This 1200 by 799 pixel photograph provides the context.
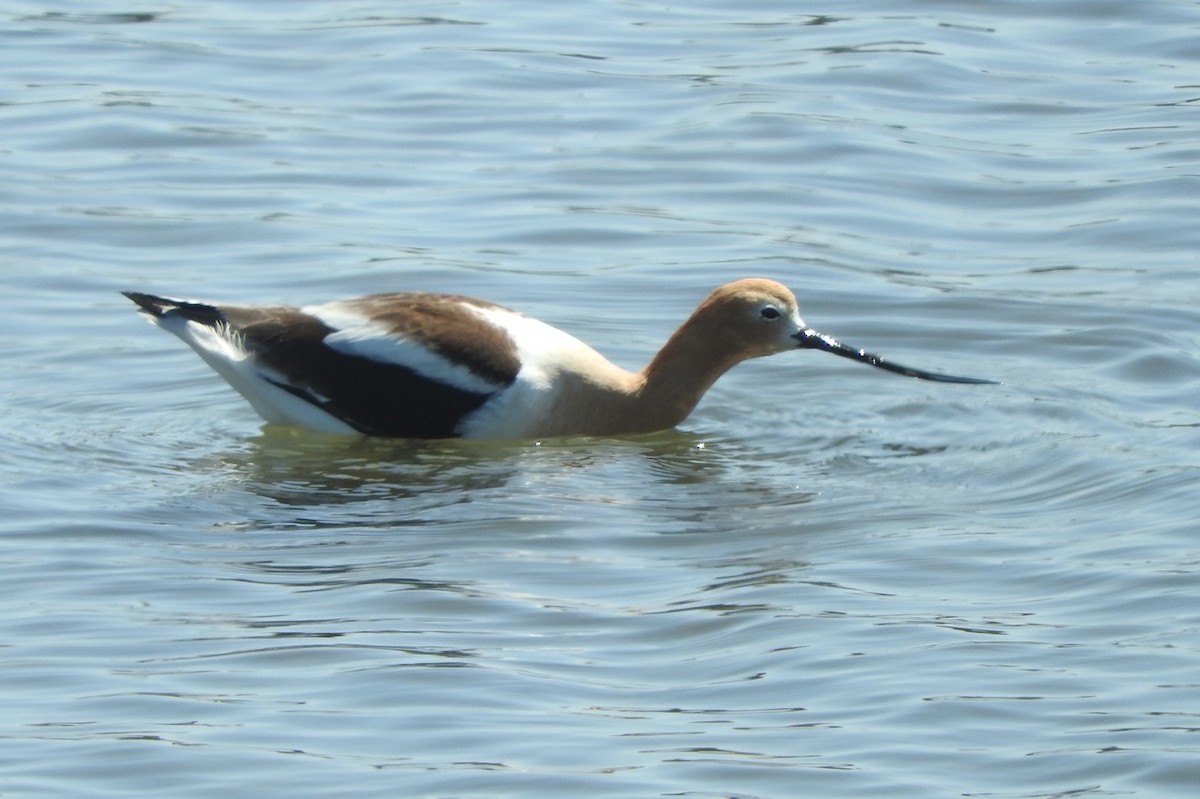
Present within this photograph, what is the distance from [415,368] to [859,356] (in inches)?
74.4

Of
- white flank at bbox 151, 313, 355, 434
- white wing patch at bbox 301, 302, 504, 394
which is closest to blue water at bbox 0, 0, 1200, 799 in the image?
white flank at bbox 151, 313, 355, 434

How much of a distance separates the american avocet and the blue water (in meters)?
0.14

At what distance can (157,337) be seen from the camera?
37.1ft

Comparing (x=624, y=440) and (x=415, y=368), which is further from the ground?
(x=415, y=368)

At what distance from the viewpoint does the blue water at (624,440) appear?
647 centimetres

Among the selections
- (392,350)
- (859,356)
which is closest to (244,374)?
(392,350)

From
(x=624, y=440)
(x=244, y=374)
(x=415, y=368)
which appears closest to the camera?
(x=415, y=368)

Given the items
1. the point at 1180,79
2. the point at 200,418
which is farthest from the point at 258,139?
the point at 1180,79

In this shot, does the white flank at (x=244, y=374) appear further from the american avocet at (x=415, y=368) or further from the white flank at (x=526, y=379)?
the white flank at (x=526, y=379)

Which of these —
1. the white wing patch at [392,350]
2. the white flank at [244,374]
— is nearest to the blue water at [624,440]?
the white flank at [244,374]

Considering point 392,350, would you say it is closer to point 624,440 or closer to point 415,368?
point 415,368

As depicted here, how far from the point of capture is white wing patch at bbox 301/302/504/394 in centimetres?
955

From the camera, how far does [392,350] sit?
9.61 m

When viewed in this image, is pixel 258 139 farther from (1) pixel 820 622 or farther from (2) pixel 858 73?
(1) pixel 820 622
